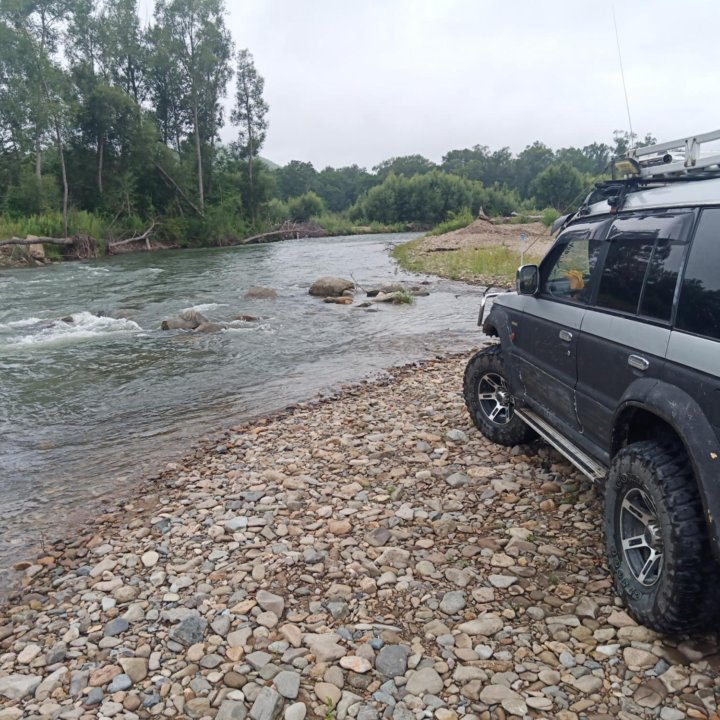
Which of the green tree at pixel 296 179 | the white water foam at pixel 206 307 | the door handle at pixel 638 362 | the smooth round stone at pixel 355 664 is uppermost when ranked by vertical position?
the green tree at pixel 296 179

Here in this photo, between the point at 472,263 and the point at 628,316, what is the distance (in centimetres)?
2031

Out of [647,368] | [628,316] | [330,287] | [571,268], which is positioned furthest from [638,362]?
[330,287]

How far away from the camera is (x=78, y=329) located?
14.2 meters

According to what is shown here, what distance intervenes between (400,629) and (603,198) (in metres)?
3.24

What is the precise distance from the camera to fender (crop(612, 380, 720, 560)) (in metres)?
2.52

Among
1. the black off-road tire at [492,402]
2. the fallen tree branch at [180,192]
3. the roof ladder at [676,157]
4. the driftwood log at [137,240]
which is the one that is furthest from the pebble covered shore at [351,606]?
the fallen tree branch at [180,192]

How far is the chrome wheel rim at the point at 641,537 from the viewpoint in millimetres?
2988

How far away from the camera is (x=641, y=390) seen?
3053 mm

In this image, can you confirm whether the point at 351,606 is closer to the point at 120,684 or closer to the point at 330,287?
the point at 120,684

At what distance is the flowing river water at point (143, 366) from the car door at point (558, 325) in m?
4.14

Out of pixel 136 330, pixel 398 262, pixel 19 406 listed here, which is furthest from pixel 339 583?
pixel 398 262

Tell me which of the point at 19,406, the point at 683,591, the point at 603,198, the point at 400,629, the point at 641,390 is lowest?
the point at 19,406

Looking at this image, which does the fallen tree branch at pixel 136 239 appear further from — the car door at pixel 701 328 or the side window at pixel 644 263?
the car door at pixel 701 328

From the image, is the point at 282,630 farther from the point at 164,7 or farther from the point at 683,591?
the point at 164,7
